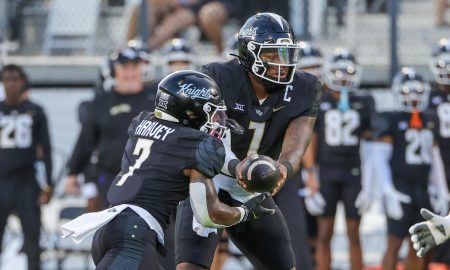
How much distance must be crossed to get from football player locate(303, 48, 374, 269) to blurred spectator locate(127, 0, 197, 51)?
2196 millimetres

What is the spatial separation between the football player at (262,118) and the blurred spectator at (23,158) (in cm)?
356

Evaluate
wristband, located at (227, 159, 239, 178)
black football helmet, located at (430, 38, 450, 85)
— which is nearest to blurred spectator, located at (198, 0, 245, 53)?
black football helmet, located at (430, 38, 450, 85)

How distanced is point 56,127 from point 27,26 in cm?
114

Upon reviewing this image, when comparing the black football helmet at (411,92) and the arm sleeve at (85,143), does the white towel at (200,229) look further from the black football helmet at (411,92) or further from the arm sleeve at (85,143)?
the black football helmet at (411,92)

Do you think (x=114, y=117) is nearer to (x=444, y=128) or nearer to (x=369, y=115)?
(x=369, y=115)

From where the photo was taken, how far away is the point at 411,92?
9281 millimetres

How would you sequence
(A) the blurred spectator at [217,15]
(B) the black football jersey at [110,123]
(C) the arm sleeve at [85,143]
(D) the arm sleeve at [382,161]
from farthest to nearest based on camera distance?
(A) the blurred spectator at [217,15] < (D) the arm sleeve at [382,161] < (C) the arm sleeve at [85,143] < (B) the black football jersey at [110,123]

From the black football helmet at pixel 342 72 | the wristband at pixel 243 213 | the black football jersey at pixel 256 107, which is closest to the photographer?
the wristband at pixel 243 213

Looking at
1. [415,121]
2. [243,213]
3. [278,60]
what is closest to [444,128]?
[415,121]

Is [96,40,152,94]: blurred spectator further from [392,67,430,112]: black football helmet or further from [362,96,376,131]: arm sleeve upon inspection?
[392,67,430,112]: black football helmet

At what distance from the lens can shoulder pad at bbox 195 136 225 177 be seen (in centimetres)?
524

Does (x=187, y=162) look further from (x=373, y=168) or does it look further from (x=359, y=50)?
(x=359, y=50)

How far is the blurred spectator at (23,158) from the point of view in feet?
30.9

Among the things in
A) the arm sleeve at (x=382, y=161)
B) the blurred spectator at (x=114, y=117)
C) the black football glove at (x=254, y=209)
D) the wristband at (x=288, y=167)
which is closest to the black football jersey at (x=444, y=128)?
the arm sleeve at (x=382, y=161)
